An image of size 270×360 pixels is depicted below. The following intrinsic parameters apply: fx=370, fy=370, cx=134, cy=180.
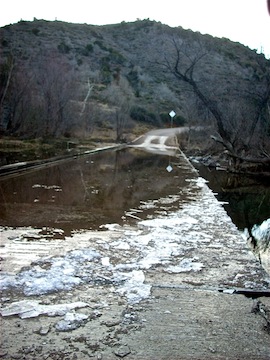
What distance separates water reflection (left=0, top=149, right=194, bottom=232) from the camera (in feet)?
24.5

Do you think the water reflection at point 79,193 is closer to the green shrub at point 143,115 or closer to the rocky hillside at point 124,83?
the rocky hillside at point 124,83

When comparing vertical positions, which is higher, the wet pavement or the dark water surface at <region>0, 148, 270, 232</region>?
the wet pavement

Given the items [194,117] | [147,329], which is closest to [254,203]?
[147,329]

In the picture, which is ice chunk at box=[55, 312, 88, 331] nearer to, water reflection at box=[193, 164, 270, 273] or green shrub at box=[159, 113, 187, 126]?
water reflection at box=[193, 164, 270, 273]

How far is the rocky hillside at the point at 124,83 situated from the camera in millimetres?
23422

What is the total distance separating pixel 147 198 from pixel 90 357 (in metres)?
7.23

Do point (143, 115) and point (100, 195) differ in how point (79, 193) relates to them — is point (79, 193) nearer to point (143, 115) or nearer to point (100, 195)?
point (100, 195)

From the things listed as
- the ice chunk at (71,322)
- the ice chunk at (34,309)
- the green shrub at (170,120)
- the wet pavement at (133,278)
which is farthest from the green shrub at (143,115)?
the ice chunk at (71,322)

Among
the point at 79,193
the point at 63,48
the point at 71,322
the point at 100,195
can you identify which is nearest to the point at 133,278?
the point at 71,322

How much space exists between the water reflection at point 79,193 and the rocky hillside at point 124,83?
5.94 m

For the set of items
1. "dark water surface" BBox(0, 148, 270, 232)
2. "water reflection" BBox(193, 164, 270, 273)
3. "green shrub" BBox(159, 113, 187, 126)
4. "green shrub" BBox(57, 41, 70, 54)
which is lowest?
"water reflection" BBox(193, 164, 270, 273)

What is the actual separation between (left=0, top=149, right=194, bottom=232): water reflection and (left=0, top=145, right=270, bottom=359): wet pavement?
66 millimetres

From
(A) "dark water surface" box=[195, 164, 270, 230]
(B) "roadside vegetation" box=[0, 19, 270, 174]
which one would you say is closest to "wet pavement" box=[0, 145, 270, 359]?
(A) "dark water surface" box=[195, 164, 270, 230]

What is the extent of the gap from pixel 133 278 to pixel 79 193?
6.01m
